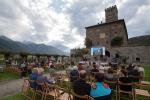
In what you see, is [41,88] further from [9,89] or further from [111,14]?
[111,14]

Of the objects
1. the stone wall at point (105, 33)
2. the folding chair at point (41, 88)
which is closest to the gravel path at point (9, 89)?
the folding chair at point (41, 88)

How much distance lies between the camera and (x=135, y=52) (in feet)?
117

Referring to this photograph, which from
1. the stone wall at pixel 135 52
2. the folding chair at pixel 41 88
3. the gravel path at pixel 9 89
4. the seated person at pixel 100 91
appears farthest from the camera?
the stone wall at pixel 135 52

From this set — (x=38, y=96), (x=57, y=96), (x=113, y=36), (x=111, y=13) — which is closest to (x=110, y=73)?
(x=57, y=96)

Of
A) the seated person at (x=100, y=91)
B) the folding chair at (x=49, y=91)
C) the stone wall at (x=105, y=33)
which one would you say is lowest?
the folding chair at (x=49, y=91)

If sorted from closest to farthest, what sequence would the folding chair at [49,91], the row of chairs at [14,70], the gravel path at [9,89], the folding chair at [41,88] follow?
the folding chair at [49,91] → the folding chair at [41,88] → the gravel path at [9,89] → the row of chairs at [14,70]

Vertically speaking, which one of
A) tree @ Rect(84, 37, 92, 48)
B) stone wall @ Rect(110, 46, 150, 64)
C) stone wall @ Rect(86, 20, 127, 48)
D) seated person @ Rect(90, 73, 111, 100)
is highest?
stone wall @ Rect(86, 20, 127, 48)

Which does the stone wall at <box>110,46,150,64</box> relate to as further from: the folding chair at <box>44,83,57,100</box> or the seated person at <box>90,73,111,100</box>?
the seated person at <box>90,73,111,100</box>

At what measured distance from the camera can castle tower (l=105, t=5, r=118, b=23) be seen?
5449cm

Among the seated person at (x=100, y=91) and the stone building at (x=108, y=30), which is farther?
the stone building at (x=108, y=30)

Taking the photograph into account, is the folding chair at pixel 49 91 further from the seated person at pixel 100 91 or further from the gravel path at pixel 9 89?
the gravel path at pixel 9 89

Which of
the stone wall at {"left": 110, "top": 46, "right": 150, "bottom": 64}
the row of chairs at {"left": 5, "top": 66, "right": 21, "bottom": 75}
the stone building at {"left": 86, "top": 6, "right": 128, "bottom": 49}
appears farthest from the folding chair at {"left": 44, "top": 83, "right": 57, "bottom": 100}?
the stone building at {"left": 86, "top": 6, "right": 128, "bottom": 49}

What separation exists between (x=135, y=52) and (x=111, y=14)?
23.7 metres

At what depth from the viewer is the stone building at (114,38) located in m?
35.4
